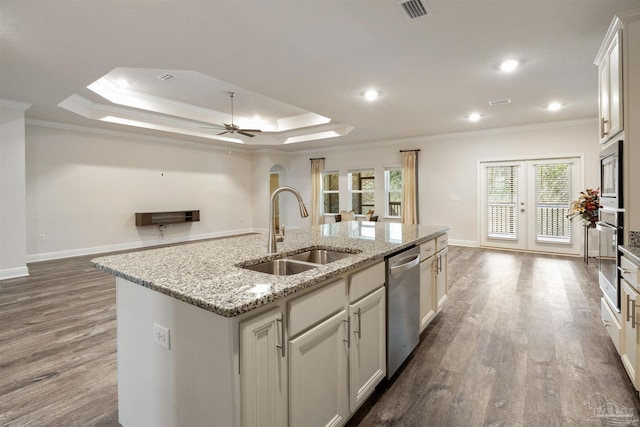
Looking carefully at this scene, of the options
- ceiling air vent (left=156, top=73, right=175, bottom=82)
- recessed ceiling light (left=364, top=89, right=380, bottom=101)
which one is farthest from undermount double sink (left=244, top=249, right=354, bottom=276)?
ceiling air vent (left=156, top=73, right=175, bottom=82)

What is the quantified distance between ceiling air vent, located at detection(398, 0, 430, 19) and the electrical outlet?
267 centimetres

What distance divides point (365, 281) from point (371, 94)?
348 centimetres

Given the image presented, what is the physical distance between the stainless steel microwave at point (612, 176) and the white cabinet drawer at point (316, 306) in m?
2.13

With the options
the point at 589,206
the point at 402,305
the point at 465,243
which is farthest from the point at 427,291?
the point at 465,243

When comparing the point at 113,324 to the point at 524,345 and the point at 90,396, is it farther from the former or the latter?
the point at 524,345

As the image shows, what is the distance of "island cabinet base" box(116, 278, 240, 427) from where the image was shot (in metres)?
1.09

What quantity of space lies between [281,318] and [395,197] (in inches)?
294

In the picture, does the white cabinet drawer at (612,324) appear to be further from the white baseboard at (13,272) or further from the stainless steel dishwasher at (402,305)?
the white baseboard at (13,272)

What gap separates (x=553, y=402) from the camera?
1864 millimetres

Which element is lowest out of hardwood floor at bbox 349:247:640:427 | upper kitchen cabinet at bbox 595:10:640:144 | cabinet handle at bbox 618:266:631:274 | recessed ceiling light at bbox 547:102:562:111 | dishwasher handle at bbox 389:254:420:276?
hardwood floor at bbox 349:247:640:427

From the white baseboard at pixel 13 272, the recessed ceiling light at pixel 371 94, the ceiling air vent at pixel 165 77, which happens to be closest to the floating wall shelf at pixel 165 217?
the white baseboard at pixel 13 272

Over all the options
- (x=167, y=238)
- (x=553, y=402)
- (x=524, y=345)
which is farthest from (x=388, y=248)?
(x=167, y=238)

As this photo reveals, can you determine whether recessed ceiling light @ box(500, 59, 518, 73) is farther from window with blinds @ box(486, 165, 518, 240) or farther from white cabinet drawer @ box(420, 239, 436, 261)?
window with blinds @ box(486, 165, 518, 240)

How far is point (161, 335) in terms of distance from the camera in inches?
52.8
